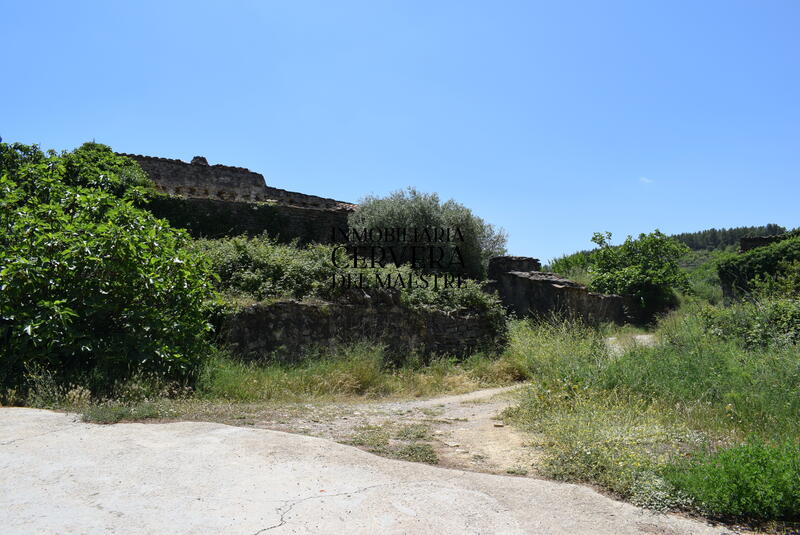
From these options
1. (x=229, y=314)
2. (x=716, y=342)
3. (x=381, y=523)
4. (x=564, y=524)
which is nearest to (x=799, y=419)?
(x=716, y=342)

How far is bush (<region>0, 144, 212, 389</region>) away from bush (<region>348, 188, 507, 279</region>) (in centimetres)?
978

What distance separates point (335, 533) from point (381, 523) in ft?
0.94

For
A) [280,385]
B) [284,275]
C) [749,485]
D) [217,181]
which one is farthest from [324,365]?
[217,181]

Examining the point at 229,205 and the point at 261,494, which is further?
the point at 229,205

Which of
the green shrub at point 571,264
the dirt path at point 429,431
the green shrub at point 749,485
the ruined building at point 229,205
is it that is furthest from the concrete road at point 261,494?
the green shrub at point 571,264

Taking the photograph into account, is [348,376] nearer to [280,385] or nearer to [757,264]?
[280,385]

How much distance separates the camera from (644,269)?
19.3 meters

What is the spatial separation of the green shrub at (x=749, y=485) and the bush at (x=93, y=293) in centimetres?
590

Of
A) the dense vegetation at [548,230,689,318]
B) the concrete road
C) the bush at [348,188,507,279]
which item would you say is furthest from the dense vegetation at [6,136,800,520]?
the dense vegetation at [548,230,689,318]

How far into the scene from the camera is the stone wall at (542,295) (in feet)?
47.0

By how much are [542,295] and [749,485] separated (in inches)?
438

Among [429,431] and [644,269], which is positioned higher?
[644,269]

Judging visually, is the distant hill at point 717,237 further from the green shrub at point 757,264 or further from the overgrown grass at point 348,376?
the overgrown grass at point 348,376

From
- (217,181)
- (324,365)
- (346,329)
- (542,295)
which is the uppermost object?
(217,181)
